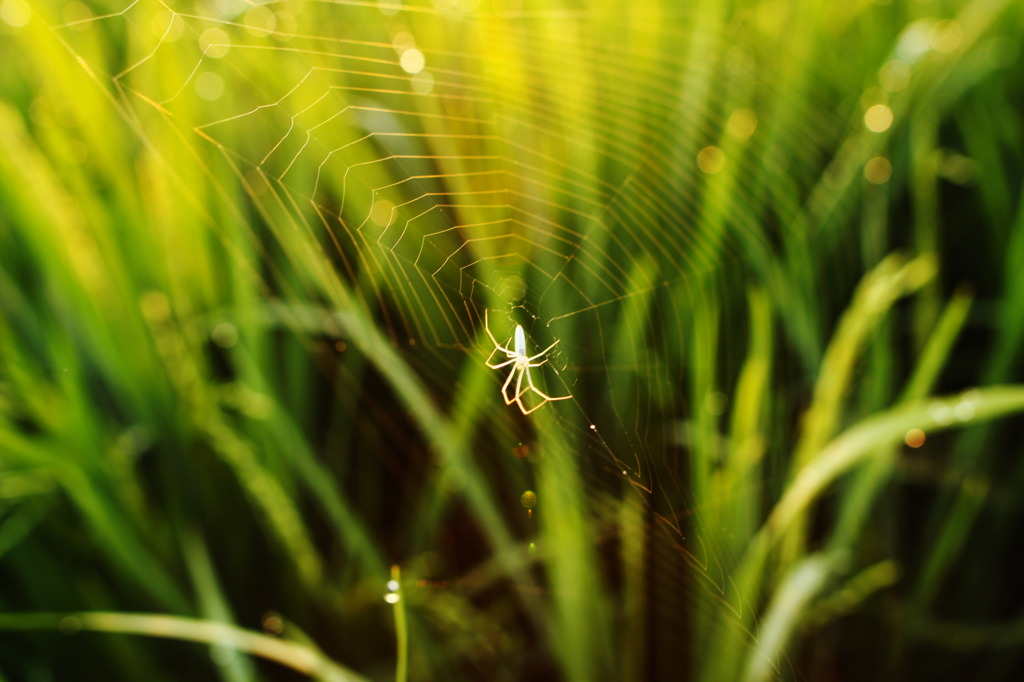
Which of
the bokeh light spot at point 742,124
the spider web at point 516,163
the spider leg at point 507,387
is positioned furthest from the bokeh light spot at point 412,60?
the spider leg at point 507,387

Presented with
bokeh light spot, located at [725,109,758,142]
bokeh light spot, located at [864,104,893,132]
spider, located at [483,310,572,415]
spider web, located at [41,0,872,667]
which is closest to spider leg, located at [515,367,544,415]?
spider, located at [483,310,572,415]

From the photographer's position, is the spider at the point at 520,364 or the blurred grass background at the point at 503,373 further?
the blurred grass background at the point at 503,373

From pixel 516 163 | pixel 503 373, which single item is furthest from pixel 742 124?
pixel 503 373

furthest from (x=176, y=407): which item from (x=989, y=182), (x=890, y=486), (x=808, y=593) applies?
(x=989, y=182)

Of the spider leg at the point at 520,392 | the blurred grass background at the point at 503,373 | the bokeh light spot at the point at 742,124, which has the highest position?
the bokeh light spot at the point at 742,124

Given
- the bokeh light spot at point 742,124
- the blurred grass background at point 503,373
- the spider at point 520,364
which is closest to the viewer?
the spider at point 520,364

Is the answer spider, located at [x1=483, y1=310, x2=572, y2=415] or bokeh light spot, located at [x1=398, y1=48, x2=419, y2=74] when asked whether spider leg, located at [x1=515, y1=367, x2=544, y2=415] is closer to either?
spider, located at [x1=483, y1=310, x2=572, y2=415]

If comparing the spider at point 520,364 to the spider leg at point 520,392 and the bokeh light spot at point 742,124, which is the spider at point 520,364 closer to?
the spider leg at point 520,392

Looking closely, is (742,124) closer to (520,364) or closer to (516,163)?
(516,163)
